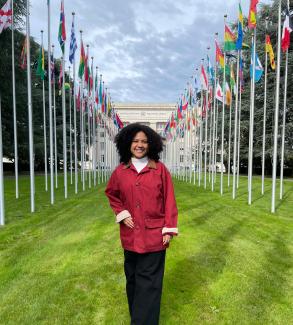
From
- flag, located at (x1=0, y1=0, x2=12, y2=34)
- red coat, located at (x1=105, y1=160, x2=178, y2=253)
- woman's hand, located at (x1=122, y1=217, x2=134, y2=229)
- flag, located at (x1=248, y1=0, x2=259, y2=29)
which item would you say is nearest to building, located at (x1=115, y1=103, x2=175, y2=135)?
flag, located at (x1=248, y1=0, x2=259, y2=29)

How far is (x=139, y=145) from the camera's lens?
10.8ft

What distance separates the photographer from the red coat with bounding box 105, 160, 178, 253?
3109 mm

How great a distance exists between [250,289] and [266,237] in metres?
3.45

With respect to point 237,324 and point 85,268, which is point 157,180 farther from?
point 85,268

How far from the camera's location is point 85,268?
18.1 ft

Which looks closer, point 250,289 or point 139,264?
point 139,264

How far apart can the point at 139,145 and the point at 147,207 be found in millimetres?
602

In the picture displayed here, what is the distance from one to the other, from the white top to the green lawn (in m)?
1.81

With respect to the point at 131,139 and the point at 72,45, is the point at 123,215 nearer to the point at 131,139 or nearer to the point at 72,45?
the point at 131,139

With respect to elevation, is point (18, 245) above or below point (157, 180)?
below

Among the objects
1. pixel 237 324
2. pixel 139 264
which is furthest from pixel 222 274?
pixel 139 264

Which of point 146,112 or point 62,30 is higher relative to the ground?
point 146,112

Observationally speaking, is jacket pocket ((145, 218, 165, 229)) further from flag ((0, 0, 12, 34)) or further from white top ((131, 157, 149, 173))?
flag ((0, 0, 12, 34))

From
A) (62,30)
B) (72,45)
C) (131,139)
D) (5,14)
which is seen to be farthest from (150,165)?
(72,45)
